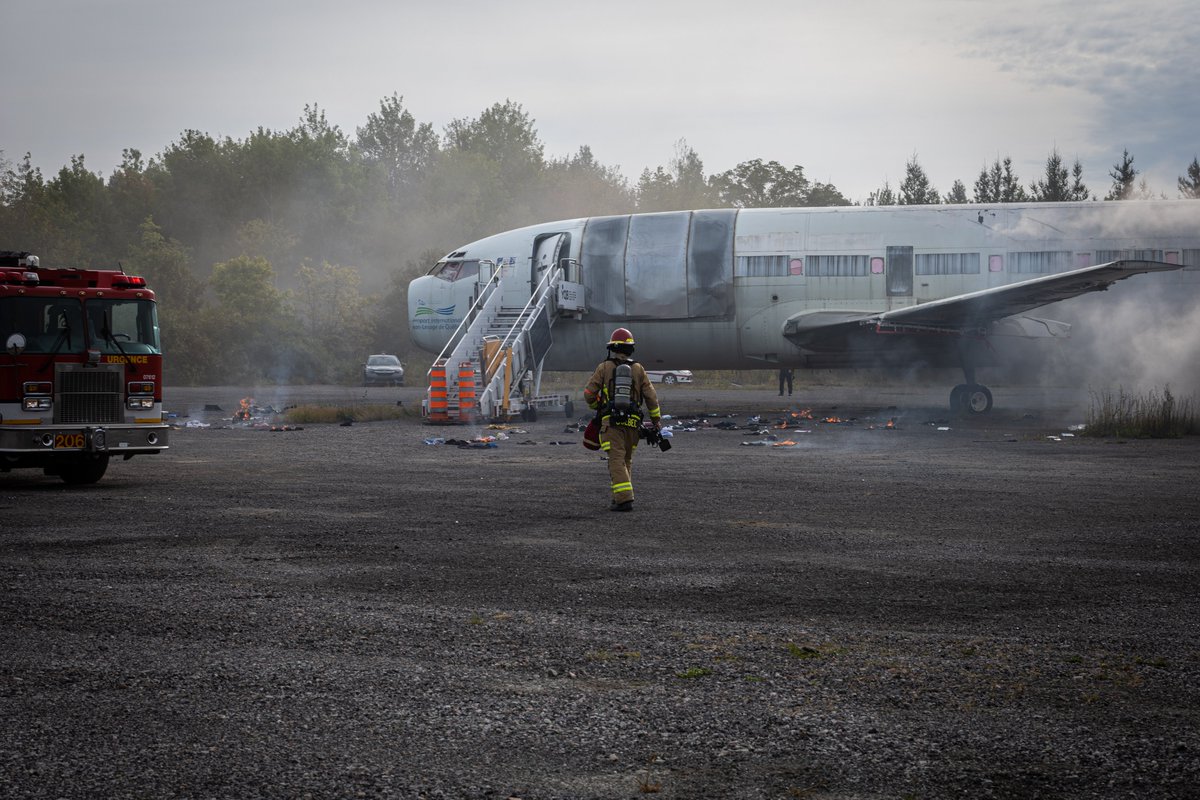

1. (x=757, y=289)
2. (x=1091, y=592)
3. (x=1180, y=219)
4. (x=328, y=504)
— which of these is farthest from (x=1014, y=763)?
(x=1180, y=219)

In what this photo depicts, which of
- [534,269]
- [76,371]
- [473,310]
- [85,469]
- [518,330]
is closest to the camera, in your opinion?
[76,371]

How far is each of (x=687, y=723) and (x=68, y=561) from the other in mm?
6043

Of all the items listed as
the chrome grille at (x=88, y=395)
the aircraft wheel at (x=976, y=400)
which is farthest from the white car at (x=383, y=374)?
the chrome grille at (x=88, y=395)

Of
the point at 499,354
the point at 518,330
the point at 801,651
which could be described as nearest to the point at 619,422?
the point at 801,651

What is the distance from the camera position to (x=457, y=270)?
30.0 meters

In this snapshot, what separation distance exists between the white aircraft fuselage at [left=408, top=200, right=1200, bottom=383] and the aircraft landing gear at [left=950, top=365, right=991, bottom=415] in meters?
0.46

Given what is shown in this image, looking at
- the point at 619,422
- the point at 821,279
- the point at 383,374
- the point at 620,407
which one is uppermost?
the point at 821,279

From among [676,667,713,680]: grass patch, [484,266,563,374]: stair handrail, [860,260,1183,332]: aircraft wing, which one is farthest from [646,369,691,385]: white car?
[676,667,713,680]: grass patch

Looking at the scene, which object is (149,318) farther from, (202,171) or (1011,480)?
(202,171)

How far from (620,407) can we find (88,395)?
23.4 ft

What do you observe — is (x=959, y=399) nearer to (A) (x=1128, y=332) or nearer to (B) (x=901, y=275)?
(B) (x=901, y=275)

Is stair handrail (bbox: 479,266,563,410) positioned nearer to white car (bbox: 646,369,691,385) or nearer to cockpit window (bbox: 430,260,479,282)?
cockpit window (bbox: 430,260,479,282)

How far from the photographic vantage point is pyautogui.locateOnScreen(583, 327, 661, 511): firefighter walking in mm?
11984

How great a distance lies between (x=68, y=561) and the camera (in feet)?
28.9
